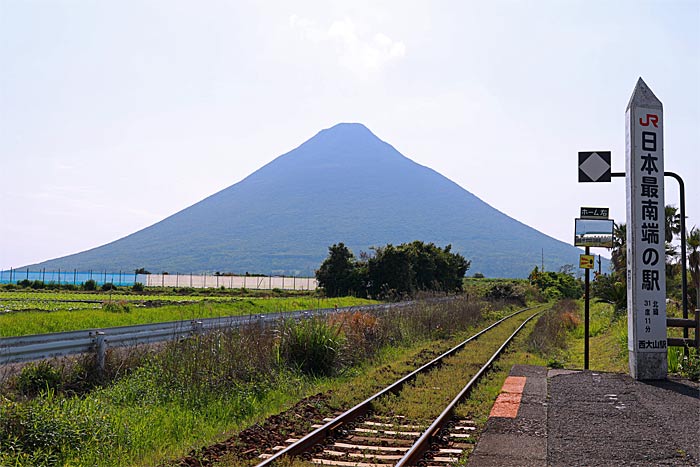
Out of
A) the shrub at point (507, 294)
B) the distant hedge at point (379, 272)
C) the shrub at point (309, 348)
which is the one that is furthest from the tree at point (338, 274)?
the shrub at point (309, 348)

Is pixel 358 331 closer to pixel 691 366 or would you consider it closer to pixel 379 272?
pixel 691 366

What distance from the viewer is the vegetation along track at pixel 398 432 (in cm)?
699

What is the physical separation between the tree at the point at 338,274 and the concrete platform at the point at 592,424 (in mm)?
32772

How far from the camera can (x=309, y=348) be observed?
12.5 meters

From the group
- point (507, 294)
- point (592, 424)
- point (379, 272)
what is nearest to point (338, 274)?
point (379, 272)

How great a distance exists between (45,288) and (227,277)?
2656 cm

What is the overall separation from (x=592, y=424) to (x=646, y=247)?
168 inches

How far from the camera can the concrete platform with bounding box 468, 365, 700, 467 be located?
7008mm

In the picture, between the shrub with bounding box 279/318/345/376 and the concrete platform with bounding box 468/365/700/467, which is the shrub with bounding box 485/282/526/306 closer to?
the shrub with bounding box 279/318/345/376

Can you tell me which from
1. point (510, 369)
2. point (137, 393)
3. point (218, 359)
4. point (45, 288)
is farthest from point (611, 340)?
point (45, 288)

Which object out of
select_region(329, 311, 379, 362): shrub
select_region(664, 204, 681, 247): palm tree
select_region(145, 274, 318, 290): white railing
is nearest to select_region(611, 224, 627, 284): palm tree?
select_region(664, 204, 681, 247): palm tree

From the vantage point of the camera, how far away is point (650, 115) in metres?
11.8

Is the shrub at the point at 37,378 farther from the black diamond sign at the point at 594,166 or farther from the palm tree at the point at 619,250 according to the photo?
the palm tree at the point at 619,250

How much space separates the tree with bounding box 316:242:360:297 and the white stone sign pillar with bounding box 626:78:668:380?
33.2 meters
